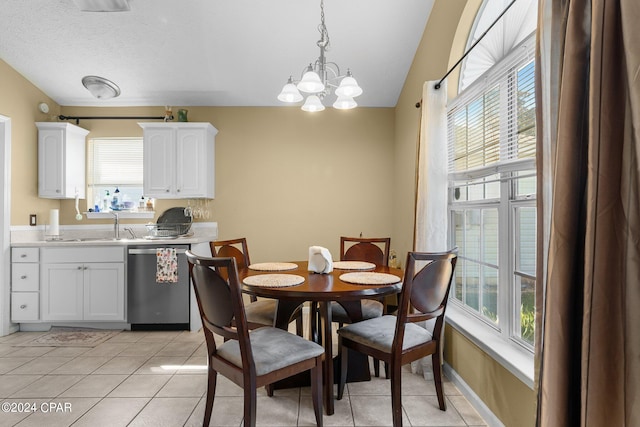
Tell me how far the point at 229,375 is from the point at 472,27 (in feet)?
8.37

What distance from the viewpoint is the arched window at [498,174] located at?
172cm

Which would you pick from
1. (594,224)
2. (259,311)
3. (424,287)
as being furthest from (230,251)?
(594,224)

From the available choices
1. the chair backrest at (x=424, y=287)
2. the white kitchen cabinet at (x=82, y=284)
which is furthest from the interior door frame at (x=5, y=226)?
the chair backrest at (x=424, y=287)

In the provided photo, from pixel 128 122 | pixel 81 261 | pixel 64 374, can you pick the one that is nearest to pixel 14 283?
pixel 81 261

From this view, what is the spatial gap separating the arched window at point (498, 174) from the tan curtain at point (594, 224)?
2.16 feet

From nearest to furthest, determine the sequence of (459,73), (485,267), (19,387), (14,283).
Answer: (485,267) → (19,387) → (459,73) → (14,283)

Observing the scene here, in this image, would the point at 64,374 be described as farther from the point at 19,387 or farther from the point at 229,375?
the point at 229,375

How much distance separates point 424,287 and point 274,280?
31.6 inches

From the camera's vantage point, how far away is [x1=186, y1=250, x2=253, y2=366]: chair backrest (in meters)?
1.57

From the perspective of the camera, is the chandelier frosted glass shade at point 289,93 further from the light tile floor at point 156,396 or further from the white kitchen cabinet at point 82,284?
the white kitchen cabinet at point 82,284

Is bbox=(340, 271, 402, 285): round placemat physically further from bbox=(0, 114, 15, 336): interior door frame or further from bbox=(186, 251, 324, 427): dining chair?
bbox=(0, 114, 15, 336): interior door frame

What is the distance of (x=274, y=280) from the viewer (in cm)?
196

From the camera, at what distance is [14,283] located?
344 centimetres

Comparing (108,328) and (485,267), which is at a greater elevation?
(485,267)
